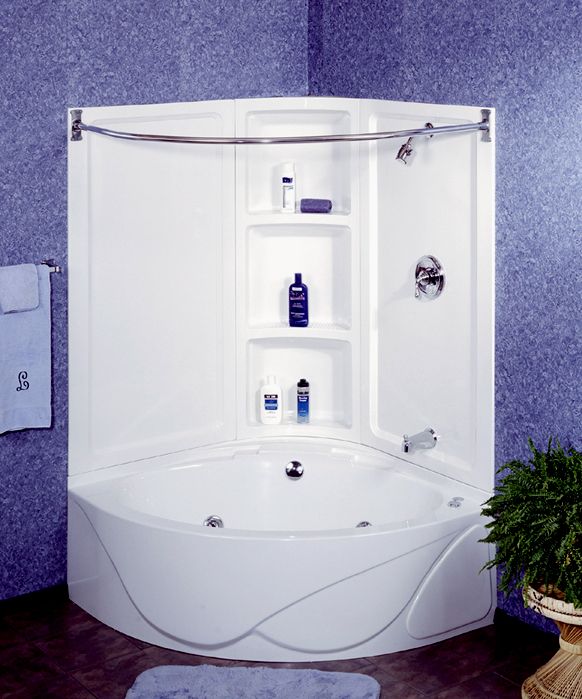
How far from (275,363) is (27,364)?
1.09 m

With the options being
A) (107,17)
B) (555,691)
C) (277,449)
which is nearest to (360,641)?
(555,691)

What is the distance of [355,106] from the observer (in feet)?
11.7

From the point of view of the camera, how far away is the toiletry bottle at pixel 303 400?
381cm

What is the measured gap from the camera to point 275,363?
12.8 feet

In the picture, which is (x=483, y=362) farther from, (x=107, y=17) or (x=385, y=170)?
(x=107, y=17)

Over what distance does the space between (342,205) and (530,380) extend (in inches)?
45.1

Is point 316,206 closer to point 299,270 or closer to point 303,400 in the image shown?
point 299,270

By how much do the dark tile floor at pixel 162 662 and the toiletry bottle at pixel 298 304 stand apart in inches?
53.1

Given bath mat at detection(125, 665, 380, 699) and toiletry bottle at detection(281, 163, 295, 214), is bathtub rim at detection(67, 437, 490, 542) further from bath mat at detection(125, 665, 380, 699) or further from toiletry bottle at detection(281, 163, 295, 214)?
toiletry bottle at detection(281, 163, 295, 214)

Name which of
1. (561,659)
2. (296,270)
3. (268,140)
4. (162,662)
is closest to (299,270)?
(296,270)

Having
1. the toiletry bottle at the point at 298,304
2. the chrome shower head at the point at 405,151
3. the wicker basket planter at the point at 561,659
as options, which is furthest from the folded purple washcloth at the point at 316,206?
the wicker basket planter at the point at 561,659

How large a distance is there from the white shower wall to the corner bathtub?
0.27 m

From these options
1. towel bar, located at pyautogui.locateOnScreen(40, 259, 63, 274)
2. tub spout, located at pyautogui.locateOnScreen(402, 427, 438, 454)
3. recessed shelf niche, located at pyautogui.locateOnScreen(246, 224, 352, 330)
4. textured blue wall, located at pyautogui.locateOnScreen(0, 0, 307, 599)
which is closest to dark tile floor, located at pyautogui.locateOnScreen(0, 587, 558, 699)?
textured blue wall, located at pyautogui.locateOnScreen(0, 0, 307, 599)

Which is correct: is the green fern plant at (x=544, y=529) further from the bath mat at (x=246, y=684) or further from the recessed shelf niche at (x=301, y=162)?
the recessed shelf niche at (x=301, y=162)
